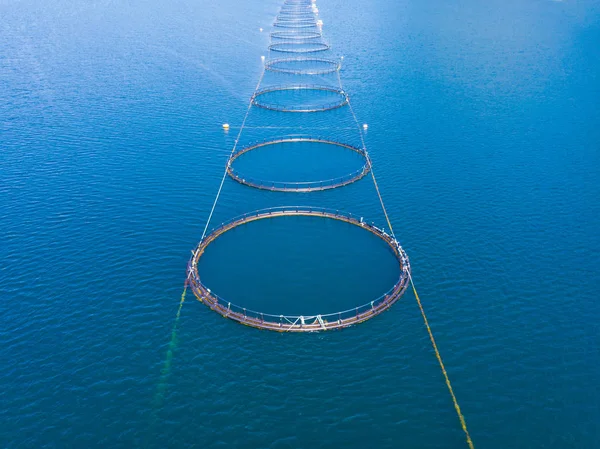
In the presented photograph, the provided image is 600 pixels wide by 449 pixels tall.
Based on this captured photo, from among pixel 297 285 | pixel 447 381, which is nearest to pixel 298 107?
pixel 297 285

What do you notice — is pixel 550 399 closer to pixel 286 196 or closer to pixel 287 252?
pixel 287 252

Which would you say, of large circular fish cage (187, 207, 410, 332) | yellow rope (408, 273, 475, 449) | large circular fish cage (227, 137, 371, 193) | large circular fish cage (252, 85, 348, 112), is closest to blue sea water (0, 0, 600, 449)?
yellow rope (408, 273, 475, 449)

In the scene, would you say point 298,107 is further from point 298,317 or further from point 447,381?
point 447,381

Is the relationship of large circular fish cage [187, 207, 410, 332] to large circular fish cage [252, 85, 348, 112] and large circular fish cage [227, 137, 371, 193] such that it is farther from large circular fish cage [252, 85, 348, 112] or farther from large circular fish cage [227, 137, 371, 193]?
large circular fish cage [252, 85, 348, 112]

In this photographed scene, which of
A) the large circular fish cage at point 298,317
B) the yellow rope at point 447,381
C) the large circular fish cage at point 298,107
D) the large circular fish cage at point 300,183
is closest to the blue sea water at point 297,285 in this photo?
the yellow rope at point 447,381

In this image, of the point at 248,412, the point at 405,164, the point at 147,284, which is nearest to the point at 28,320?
the point at 147,284

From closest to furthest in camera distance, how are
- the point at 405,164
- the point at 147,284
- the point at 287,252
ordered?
the point at 147,284, the point at 287,252, the point at 405,164
